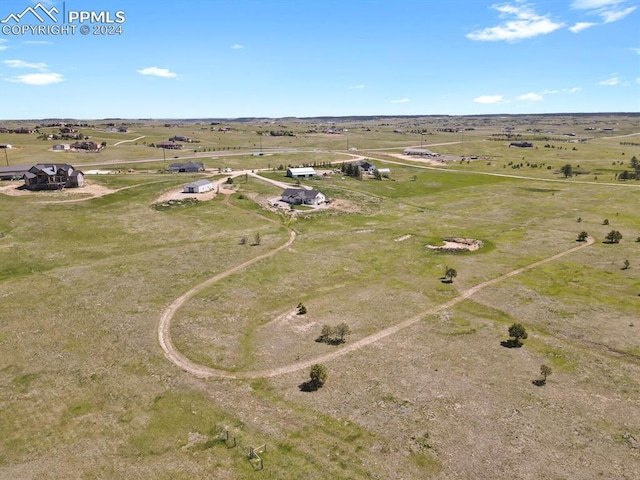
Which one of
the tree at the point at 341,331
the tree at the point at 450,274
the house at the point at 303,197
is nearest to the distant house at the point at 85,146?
the house at the point at 303,197

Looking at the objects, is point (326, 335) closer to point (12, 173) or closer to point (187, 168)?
point (187, 168)

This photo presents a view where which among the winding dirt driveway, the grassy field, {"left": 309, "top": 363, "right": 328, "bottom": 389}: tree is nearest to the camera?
the grassy field

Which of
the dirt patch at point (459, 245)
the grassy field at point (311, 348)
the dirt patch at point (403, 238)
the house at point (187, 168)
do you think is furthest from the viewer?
the house at point (187, 168)

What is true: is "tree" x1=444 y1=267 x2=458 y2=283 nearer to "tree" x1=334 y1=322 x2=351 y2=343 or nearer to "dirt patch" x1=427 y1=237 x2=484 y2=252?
"dirt patch" x1=427 y1=237 x2=484 y2=252

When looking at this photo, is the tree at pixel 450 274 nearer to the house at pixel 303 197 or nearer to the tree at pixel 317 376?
the tree at pixel 317 376

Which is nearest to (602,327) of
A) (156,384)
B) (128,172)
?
(156,384)

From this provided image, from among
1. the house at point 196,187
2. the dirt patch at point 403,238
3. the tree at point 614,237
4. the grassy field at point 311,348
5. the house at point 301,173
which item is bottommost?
the grassy field at point 311,348

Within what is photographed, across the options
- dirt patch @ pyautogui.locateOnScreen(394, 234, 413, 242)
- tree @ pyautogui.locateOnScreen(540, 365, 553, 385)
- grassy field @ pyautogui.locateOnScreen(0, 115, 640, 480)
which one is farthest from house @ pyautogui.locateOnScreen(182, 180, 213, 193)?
tree @ pyautogui.locateOnScreen(540, 365, 553, 385)
